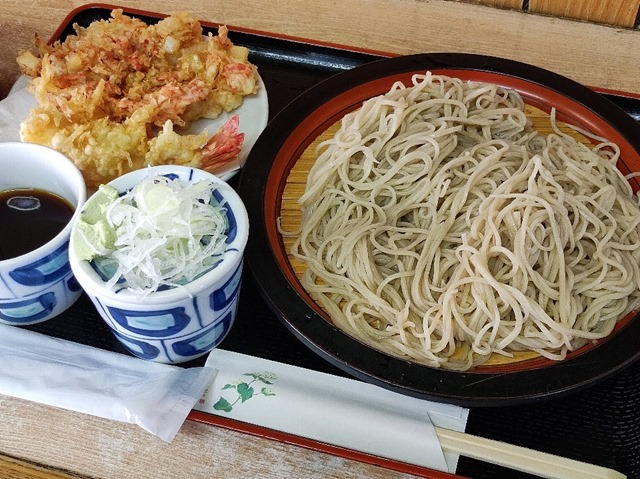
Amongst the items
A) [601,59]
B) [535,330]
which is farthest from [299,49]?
[535,330]

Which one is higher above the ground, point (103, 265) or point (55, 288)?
point (103, 265)

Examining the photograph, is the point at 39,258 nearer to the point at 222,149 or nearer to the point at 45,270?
the point at 45,270

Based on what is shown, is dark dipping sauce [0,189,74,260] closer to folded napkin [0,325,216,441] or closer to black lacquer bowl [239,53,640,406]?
folded napkin [0,325,216,441]

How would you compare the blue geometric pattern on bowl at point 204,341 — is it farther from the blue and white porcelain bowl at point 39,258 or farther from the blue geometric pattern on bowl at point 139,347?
the blue and white porcelain bowl at point 39,258

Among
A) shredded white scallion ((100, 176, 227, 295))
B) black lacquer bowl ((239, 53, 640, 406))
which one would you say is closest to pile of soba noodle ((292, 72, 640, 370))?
black lacquer bowl ((239, 53, 640, 406))

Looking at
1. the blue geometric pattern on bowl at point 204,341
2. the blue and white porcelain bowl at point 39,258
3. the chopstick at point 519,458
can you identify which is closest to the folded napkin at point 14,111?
the blue and white porcelain bowl at point 39,258

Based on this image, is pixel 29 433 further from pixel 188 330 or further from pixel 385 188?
pixel 385 188
